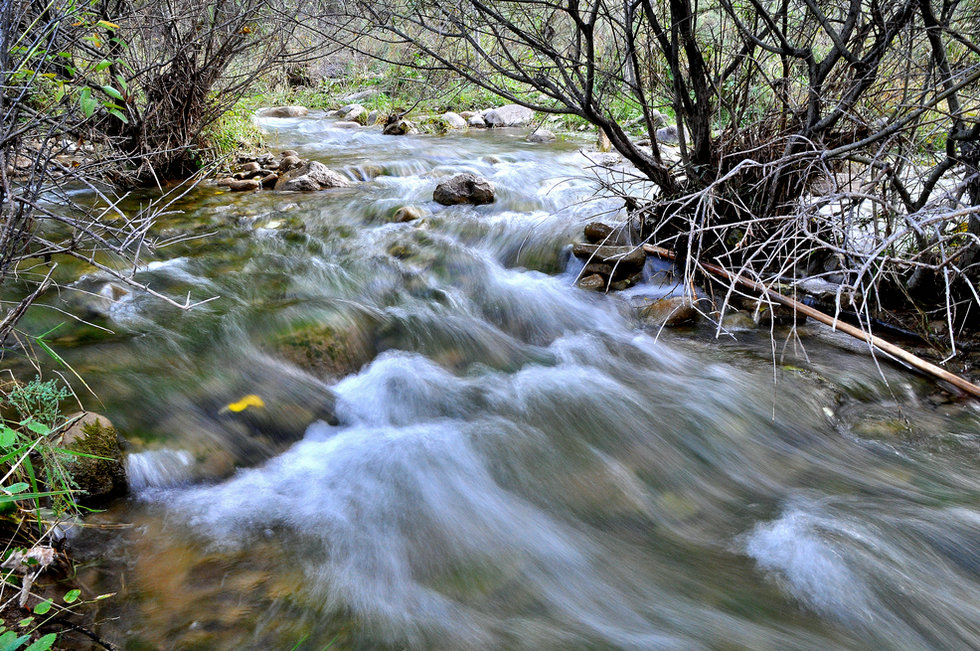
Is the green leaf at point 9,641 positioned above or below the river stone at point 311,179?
below

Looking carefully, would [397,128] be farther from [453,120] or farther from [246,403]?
[246,403]

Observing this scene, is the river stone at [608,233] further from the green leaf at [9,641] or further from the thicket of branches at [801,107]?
the green leaf at [9,641]

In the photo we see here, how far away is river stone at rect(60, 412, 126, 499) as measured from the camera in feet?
7.75

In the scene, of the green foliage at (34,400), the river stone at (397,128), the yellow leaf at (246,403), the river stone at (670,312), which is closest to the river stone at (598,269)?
the river stone at (670,312)

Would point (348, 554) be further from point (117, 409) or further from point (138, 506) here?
point (117, 409)

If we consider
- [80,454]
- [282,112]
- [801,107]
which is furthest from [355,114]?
[80,454]

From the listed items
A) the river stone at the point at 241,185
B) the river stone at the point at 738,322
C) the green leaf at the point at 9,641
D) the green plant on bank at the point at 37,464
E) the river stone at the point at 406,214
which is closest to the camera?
the green leaf at the point at 9,641

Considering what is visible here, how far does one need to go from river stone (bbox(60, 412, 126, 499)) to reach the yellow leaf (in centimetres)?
62

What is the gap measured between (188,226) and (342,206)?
1.55 metres

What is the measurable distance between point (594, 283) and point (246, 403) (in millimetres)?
2853

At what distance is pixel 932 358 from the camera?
3717 millimetres

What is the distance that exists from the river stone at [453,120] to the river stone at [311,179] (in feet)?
16.4

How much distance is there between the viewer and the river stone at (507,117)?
41.7 ft

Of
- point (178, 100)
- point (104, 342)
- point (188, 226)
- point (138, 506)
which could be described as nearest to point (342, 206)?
point (188, 226)
